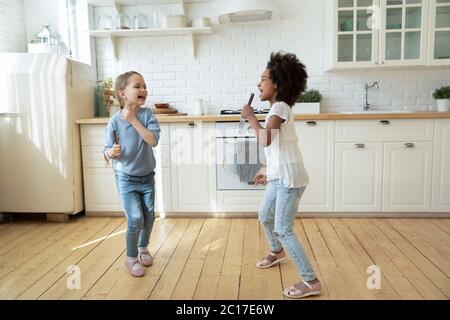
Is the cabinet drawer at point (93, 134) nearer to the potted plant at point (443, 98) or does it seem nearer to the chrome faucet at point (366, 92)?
the chrome faucet at point (366, 92)

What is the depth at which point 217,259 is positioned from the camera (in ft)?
7.98

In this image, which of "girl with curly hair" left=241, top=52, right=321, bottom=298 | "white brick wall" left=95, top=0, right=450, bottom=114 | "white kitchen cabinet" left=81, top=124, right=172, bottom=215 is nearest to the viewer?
"girl with curly hair" left=241, top=52, right=321, bottom=298

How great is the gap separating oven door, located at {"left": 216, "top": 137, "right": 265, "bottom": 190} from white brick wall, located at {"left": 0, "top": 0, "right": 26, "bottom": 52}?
6.62ft

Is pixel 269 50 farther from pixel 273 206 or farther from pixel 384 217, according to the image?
pixel 273 206

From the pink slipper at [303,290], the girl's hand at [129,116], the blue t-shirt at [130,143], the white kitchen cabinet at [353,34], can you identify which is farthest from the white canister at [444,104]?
the girl's hand at [129,116]

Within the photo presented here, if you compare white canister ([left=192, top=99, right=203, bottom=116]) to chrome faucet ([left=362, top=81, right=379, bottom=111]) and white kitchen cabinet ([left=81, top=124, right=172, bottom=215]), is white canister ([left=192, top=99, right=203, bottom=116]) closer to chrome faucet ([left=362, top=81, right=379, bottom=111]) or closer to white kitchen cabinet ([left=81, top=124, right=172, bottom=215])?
white kitchen cabinet ([left=81, top=124, right=172, bottom=215])

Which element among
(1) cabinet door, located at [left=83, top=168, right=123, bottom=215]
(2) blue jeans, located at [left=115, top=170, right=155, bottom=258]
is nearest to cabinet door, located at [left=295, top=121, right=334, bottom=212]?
(2) blue jeans, located at [left=115, top=170, right=155, bottom=258]

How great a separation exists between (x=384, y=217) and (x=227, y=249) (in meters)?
1.43

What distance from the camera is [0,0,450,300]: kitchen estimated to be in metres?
2.28

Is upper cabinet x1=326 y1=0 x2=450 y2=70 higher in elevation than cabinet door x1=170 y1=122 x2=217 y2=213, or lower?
higher

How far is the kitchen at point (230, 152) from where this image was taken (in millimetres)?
2277

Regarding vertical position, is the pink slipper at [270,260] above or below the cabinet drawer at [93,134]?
below

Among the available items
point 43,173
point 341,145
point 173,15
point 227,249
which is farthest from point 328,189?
point 43,173

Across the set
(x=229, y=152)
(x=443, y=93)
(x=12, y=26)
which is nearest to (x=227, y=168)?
(x=229, y=152)
